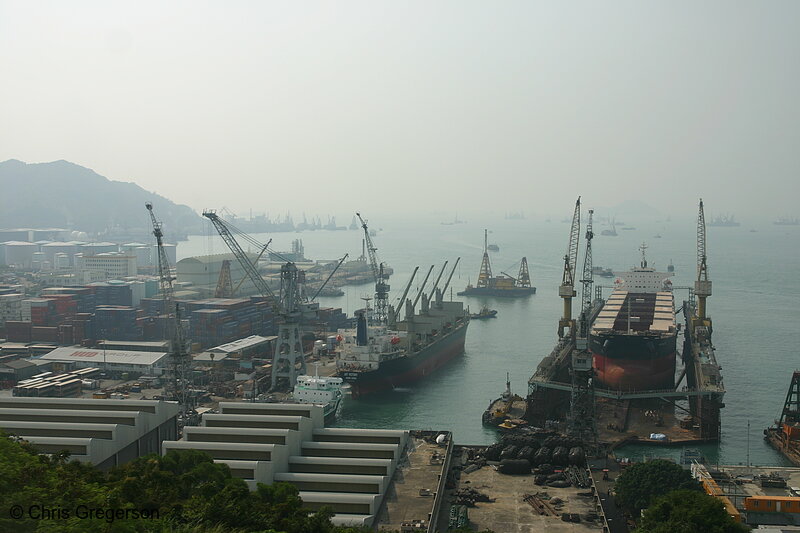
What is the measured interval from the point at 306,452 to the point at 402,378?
39.4 ft

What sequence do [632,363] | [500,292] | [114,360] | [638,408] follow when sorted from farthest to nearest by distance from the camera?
[500,292] < [114,360] < [632,363] < [638,408]

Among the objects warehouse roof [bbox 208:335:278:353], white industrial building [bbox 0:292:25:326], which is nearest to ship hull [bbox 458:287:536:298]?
warehouse roof [bbox 208:335:278:353]

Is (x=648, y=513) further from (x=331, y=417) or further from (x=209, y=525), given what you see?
(x=331, y=417)

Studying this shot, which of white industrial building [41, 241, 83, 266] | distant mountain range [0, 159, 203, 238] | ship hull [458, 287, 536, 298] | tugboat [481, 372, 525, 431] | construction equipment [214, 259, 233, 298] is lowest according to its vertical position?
tugboat [481, 372, 525, 431]

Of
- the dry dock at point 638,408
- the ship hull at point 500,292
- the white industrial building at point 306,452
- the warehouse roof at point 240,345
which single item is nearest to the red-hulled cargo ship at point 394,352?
the warehouse roof at point 240,345

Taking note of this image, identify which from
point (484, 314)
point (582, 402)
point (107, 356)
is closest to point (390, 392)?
point (582, 402)

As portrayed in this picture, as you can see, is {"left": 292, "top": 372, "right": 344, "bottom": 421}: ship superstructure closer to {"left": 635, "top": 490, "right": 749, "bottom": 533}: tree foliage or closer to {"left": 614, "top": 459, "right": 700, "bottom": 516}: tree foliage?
{"left": 614, "top": 459, "right": 700, "bottom": 516}: tree foliage

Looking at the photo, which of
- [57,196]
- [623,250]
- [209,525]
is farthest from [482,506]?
[57,196]

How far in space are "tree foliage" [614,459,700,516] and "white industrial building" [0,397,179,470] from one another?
25.0 ft

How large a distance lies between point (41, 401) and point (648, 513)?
10038mm

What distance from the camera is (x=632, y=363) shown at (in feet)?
73.9

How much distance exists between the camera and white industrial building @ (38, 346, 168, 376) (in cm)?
2595

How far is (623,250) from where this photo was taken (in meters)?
94.2

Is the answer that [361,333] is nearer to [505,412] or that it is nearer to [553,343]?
[505,412]
